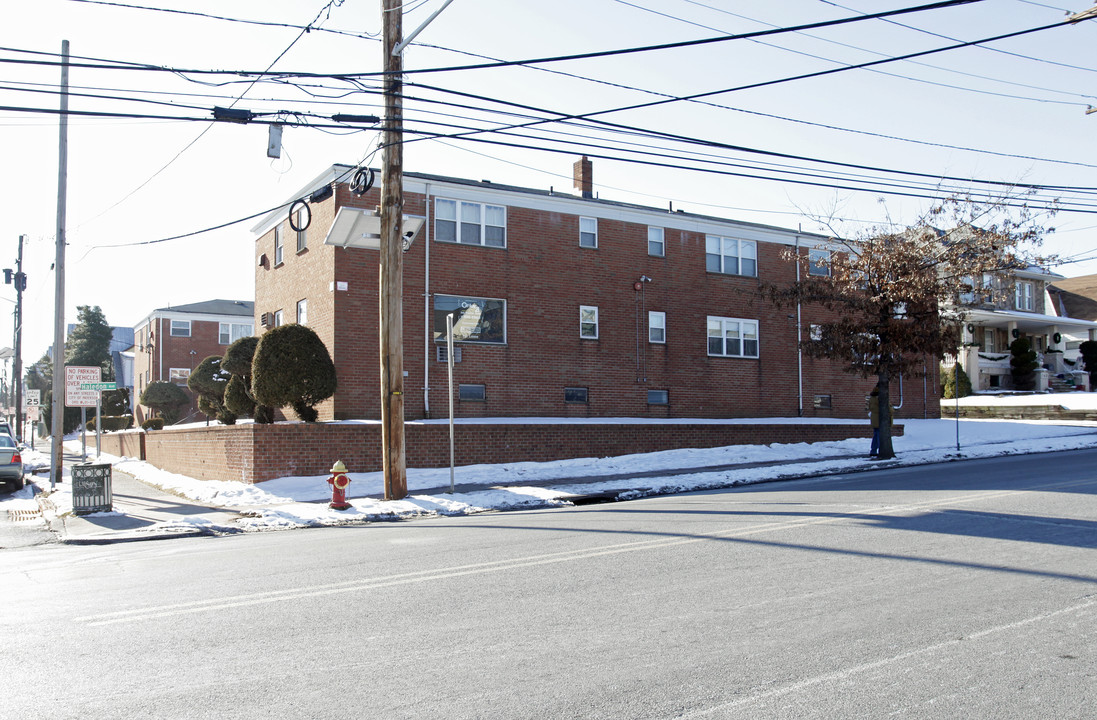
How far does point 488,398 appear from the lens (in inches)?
909

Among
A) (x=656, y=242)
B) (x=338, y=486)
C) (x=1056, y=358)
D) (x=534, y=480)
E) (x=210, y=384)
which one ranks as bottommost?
(x=534, y=480)

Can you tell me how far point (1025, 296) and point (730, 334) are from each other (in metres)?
28.2

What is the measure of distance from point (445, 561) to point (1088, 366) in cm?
4854

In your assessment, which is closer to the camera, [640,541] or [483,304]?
[640,541]

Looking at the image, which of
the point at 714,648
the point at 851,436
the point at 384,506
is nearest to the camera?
the point at 714,648

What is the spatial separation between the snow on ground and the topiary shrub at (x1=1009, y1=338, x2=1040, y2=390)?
60.1ft

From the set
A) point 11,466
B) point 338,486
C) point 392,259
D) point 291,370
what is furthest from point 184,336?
point 338,486

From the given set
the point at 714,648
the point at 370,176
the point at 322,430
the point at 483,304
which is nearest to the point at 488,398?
the point at 483,304

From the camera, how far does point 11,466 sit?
19984 mm

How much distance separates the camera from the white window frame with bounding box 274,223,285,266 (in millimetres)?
26014

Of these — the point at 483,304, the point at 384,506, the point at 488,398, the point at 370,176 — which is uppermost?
the point at 370,176

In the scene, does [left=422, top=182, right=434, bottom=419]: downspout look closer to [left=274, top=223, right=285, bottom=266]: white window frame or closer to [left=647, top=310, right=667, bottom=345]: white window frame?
[left=274, top=223, right=285, bottom=266]: white window frame

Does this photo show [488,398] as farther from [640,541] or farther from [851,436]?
[640,541]

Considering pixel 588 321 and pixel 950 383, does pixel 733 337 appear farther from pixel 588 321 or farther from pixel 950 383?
pixel 950 383
